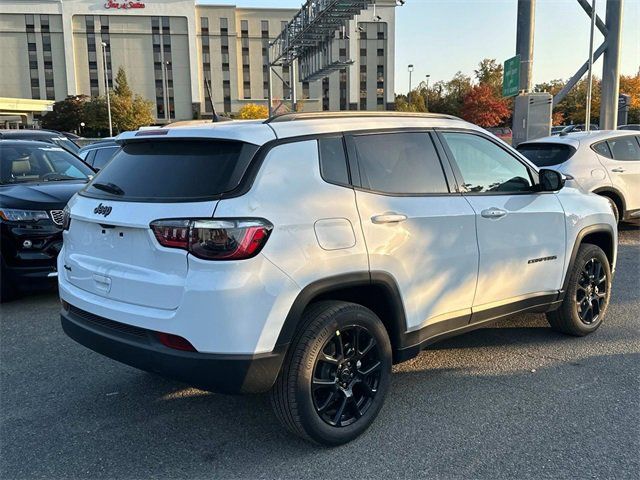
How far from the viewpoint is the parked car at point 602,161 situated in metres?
8.65

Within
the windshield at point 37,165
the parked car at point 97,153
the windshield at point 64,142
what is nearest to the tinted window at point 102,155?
the parked car at point 97,153

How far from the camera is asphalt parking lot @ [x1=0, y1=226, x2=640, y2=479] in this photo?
2.94m

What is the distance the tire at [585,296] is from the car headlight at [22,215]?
5.08 meters

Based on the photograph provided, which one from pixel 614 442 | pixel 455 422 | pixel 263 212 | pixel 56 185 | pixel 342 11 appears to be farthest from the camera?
pixel 342 11

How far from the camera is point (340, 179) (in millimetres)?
3129

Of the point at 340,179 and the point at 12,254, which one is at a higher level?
the point at 340,179

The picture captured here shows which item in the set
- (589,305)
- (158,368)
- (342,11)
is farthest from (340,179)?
(342,11)

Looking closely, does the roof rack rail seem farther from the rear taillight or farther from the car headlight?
the car headlight

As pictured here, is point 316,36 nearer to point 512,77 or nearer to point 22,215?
point 512,77

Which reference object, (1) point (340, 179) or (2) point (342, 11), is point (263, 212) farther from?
(2) point (342, 11)

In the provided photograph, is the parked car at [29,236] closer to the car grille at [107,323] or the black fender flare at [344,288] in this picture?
the car grille at [107,323]

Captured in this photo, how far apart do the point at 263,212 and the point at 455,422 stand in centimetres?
179

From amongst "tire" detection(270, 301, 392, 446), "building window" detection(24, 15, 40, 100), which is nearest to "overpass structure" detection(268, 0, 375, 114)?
"tire" detection(270, 301, 392, 446)

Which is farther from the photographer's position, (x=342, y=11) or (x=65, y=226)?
(x=342, y=11)
